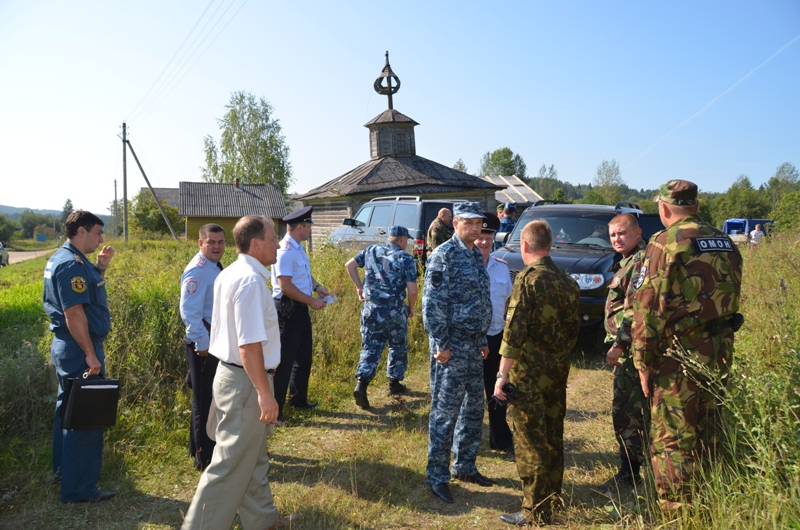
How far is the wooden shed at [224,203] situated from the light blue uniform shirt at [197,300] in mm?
33900

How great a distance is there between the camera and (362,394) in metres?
5.78

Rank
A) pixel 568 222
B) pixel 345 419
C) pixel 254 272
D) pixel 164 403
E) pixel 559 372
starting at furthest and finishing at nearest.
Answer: pixel 568 222
pixel 345 419
pixel 164 403
pixel 559 372
pixel 254 272

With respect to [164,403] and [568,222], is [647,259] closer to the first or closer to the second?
Result: [164,403]

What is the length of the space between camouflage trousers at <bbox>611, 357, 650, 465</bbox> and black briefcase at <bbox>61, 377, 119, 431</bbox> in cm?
351

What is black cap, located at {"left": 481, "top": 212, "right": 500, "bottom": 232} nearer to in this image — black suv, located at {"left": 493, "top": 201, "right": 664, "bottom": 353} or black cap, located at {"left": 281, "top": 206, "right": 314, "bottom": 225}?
black cap, located at {"left": 281, "top": 206, "right": 314, "bottom": 225}

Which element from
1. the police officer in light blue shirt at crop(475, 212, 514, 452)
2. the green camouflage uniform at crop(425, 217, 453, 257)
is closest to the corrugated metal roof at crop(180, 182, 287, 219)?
the green camouflage uniform at crop(425, 217, 453, 257)

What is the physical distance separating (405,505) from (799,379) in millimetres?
2544

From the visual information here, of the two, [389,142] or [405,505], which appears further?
[389,142]

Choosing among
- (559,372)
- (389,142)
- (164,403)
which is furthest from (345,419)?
(389,142)

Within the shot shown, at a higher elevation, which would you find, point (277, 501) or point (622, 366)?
point (622, 366)

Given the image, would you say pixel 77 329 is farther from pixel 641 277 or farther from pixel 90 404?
pixel 641 277

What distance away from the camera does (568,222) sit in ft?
26.6

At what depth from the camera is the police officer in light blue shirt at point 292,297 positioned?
17.0 ft

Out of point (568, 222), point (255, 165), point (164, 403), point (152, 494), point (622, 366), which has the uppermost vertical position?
point (255, 165)
